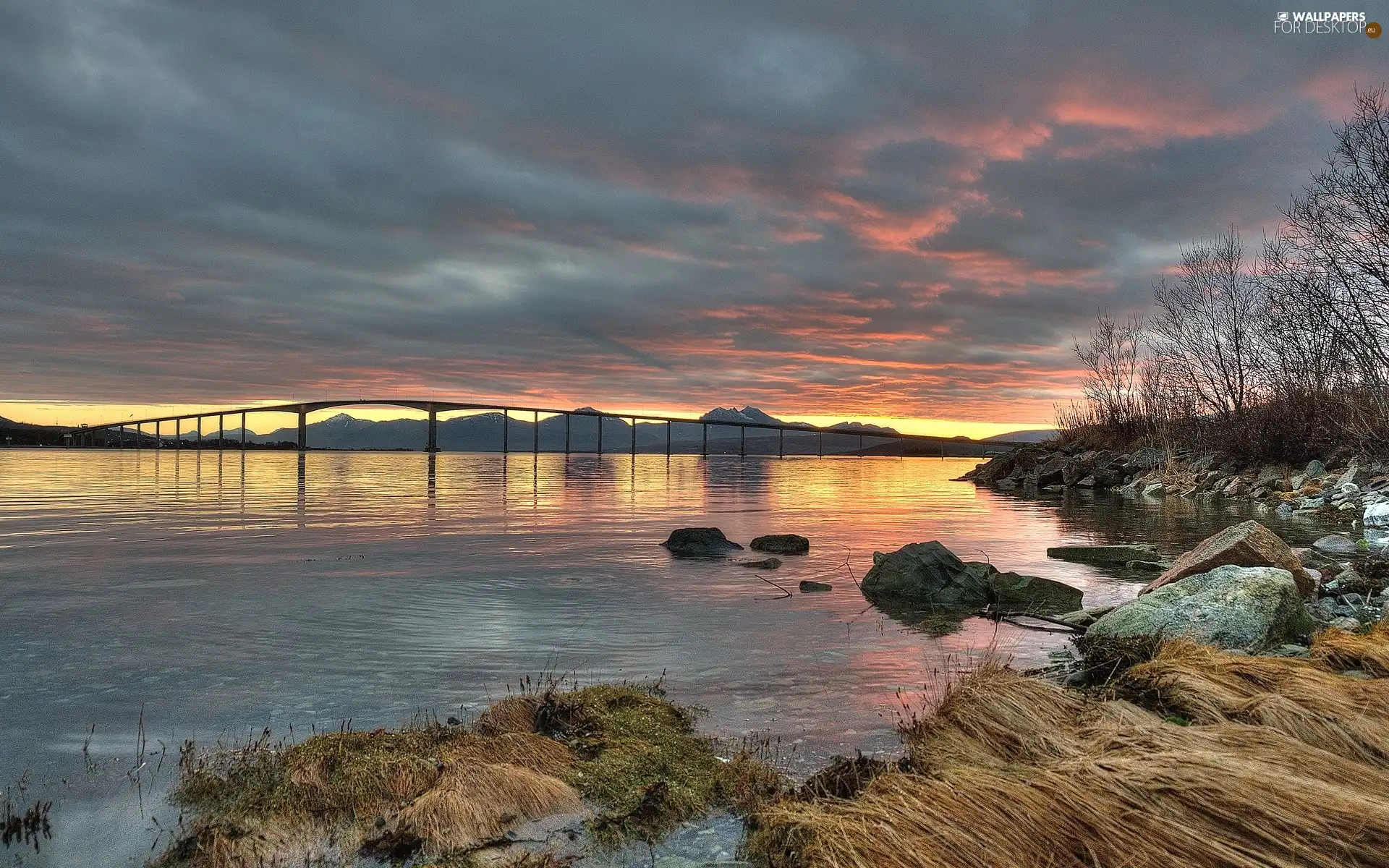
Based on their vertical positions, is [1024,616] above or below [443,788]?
below

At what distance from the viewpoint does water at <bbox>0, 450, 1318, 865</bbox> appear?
679 cm

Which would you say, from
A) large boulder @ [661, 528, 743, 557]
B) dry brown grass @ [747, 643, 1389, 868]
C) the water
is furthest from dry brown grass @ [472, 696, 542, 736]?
large boulder @ [661, 528, 743, 557]

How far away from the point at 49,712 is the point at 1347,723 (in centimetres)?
1055

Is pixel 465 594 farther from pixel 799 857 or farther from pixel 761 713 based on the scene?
pixel 799 857

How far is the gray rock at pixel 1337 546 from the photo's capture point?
632 inches

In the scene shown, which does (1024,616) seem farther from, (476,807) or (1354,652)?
(476,807)

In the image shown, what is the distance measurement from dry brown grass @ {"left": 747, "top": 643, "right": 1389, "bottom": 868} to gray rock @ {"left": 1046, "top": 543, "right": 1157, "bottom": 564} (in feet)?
41.1

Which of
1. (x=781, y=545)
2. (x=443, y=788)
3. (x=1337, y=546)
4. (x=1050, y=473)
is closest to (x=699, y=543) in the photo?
(x=781, y=545)

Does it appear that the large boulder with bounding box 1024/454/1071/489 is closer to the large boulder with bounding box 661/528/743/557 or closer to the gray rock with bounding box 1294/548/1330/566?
the gray rock with bounding box 1294/548/1330/566

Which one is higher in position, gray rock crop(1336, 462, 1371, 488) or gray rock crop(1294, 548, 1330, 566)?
gray rock crop(1336, 462, 1371, 488)

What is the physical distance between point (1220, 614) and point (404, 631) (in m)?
10.1

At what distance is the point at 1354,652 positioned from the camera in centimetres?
687

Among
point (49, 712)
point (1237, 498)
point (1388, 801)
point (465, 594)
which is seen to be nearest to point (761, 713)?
point (1388, 801)

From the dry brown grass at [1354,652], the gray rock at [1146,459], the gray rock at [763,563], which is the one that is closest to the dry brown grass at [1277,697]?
the dry brown grass at [1354,652]
